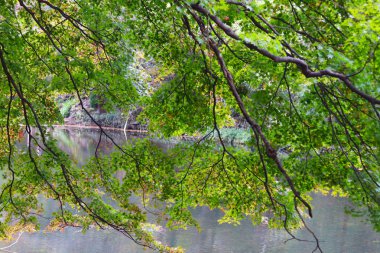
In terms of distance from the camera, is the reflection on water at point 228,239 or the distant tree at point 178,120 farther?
the reflection on water at point 228,239

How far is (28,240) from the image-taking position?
1104 cm

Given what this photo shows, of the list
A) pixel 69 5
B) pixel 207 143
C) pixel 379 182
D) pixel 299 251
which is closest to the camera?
pixel 379 182

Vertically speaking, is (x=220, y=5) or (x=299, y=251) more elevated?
(x=220, y=5)

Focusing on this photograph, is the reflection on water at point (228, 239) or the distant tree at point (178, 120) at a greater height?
the distant tree at point (178, 120)

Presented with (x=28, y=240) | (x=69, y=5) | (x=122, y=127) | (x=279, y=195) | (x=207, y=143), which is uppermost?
(x=122, y=127)

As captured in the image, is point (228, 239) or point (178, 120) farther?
point (228, 239)

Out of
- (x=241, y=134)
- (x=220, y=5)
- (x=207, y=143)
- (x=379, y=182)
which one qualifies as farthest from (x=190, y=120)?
(x=241, y=134)

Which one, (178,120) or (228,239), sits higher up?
(178,120)

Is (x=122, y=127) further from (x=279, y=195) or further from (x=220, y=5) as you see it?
(x=220, y=5)

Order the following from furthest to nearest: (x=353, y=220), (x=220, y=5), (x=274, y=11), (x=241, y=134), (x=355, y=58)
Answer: (x=241, y=134), (x=353, y=220), (x=274, y=11), (x=355, y=58), (x=220, y=5)

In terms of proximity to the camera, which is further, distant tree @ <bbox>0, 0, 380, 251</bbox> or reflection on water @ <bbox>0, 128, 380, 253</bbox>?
reflection on water @ <bbox>0, 128, 380, 253</bbox>

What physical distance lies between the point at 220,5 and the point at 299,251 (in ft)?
28.7

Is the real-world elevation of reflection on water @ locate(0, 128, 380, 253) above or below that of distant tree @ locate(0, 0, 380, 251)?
below

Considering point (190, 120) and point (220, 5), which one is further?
point (190, 120)
